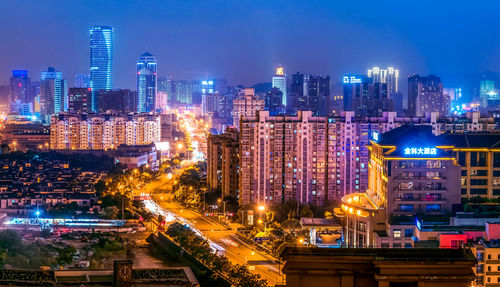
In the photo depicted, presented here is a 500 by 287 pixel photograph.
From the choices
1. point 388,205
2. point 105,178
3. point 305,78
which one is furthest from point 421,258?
point 305,78

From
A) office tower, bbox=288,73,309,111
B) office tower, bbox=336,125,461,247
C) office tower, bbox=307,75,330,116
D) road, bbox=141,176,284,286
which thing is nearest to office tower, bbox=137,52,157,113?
office tower, bbox=288,73,309,111

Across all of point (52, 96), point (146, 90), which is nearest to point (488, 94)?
point (146, 90)

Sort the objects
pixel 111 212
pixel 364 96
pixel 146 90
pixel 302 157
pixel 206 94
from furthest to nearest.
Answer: pixel 146 90
pixel 206 94
pixel 364 96
pixel 302 157
pixel 111 212

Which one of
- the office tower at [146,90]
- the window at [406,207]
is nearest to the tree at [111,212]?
the window at [406,207]

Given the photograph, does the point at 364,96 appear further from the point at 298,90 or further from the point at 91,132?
the point at 91,132

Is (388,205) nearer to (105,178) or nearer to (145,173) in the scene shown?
(105,178)
